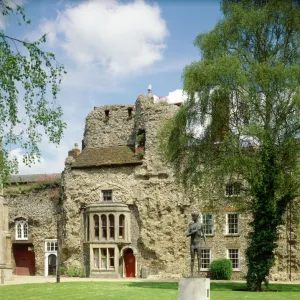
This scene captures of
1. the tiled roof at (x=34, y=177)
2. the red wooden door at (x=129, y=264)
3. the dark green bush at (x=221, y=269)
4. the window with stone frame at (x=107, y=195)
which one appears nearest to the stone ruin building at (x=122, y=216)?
the red wooden door at (x=129, y=264)

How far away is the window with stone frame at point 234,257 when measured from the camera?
37.8 metres

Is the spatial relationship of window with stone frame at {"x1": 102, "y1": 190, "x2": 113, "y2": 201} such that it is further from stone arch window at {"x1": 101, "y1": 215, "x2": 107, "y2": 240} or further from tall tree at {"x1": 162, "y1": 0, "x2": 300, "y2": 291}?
tall tree at {"x1": 162, "y1": 0, "x2": 300, "y2": 291}

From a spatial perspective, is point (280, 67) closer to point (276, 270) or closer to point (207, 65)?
point (207, 65)

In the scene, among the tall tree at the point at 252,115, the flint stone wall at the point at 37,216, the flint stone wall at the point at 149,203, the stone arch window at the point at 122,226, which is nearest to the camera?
the tall tree at the point at 252,115

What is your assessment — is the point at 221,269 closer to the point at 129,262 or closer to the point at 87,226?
the point at 129,262

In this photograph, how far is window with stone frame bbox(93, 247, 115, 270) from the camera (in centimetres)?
3956

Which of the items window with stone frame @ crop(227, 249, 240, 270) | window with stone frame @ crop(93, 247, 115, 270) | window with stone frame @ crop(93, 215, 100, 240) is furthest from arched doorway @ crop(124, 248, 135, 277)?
window with stone frame @ crop(227, 249, 240, 270)

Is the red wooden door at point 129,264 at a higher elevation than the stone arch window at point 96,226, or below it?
below

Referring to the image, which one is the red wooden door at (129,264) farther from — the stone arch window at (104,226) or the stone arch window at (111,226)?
the stone arch window at (104,226)

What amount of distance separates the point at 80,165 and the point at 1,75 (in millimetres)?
28892

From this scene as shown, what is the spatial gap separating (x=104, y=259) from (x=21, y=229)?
7938 mm

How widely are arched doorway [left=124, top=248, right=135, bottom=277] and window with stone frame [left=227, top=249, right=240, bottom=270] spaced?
665 cm

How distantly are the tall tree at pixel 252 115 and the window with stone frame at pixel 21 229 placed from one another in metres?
18.8

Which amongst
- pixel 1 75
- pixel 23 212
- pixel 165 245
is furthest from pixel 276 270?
pixel 1 75
